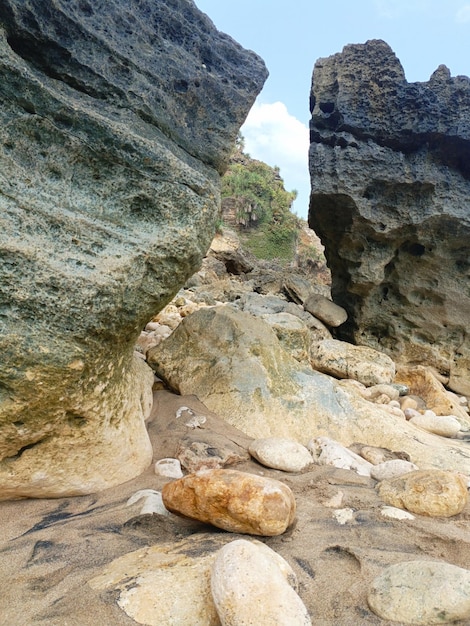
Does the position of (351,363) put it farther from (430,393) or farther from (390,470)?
(390,470)

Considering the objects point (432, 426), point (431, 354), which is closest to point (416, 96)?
point (431, 354)

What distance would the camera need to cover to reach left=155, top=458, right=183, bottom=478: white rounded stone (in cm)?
230

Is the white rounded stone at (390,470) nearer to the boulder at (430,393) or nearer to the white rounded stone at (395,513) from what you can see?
the white rounded stone at (395,513)

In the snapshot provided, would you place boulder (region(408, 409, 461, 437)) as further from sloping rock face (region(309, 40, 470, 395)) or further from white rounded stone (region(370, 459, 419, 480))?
sloping rock face (region(309, 40, 470, 395))

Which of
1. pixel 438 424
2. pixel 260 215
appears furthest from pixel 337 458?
pixel 260 215

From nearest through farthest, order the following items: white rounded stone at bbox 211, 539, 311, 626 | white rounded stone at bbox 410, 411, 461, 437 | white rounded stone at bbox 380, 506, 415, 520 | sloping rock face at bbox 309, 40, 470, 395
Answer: white rounded stone at bbox 211, 539, 311, 626 < white rounded stone at bbox 380, 506, 415, 520 < white rounded stone at bbox 410, 411, 461, 437 < sloping rock face at bbox 309, 40, 470, 395

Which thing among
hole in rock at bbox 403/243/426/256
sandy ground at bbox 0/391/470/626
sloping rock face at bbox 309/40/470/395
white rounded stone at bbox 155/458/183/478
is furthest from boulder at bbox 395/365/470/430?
white rounded stone at bbox 155/458/183/478

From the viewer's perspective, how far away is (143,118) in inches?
117

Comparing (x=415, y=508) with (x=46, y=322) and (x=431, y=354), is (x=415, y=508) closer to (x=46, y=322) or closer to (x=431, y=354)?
(x=46, y=322)

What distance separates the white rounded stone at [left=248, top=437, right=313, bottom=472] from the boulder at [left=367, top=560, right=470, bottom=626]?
3.57 ft

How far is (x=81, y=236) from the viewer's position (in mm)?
2133

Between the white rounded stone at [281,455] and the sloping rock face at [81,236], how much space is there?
64 centimetres

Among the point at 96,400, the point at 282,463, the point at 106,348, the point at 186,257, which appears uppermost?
the point at 186,257

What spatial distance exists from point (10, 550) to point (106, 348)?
0.90 meters
